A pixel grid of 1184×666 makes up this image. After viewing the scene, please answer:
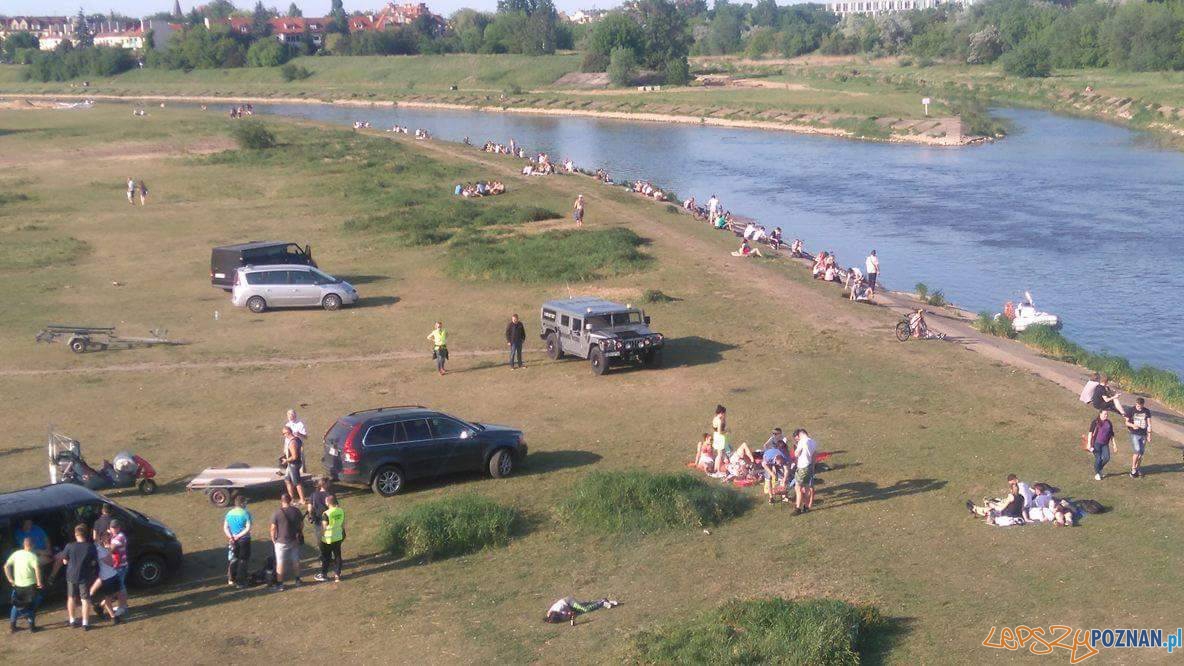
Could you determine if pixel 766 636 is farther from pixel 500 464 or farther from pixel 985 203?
pixel 985 203

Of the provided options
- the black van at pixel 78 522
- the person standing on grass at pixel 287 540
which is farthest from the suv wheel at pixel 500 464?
the black van at pixel 78 522

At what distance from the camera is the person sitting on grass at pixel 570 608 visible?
13.5 m

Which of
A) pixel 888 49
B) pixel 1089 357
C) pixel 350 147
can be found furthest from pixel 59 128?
pixel 888 49

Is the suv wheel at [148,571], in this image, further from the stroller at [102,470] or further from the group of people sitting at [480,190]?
the group of people sitting at [480,190]

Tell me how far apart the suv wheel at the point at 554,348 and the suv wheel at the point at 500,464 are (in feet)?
28.0

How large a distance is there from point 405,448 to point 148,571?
4.73 metres

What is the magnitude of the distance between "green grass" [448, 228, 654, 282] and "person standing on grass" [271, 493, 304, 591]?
2288 centimetres

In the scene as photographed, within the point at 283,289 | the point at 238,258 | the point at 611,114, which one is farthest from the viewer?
the point at 611,114

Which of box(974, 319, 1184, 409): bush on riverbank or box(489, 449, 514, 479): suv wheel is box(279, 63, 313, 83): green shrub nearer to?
box(974, 319, 1184, 409): bush on riverbank

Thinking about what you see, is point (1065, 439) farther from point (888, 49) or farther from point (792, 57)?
point (792, 57)

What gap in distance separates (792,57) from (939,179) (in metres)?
117

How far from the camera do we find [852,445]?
2050 cm

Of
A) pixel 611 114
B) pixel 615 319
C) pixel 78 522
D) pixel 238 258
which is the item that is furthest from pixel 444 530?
pixel 611 114

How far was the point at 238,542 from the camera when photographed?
1437cm
